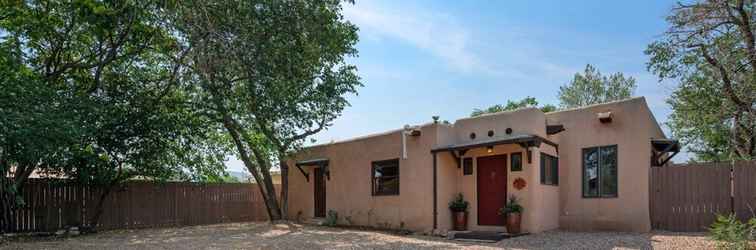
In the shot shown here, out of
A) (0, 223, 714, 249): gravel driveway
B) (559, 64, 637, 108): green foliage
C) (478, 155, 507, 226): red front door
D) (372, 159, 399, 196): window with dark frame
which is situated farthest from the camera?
(559, 64, 637, 108): green foliage

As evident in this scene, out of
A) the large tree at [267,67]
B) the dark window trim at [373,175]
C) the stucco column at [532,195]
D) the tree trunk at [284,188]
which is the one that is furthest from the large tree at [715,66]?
the tree trunk at [284,188]

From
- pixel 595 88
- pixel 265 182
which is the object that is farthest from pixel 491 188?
pixel 595 88

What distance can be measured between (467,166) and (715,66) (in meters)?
7.17

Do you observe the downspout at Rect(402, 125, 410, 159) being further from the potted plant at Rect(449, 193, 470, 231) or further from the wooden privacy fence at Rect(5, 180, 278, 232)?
the wooden privacy fence at Rect(5, 180, 278, 232)

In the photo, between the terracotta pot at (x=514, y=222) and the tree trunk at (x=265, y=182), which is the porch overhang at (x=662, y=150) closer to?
the terracotta pot at (x=514, y=222)

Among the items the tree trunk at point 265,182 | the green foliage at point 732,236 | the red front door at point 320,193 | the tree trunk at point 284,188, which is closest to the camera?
the green foliage at point 732,236

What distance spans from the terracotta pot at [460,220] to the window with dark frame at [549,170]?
6.54 feet

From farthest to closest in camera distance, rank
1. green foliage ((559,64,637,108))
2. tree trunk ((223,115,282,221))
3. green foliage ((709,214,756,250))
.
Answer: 1. green foliage ((559,64,637,108))
2. tree trunk ((223,115,282,221))
3. green foliage ((709,214,756,250))

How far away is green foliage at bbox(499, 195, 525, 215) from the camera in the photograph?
10.6m

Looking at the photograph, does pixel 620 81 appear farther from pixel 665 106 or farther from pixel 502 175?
pixel 502 175

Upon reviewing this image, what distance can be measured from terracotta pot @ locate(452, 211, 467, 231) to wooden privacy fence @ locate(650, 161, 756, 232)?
4.09 m

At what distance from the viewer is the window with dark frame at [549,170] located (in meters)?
11.2

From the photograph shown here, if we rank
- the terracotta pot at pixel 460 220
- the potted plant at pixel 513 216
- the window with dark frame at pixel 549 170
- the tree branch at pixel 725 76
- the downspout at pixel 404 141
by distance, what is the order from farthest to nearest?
1. the downspout at pixel 404 141
2. the tree branch at pixel 725 76
3. the terracotta pot at pixel 460 220
4. the window with dark frame at pixel 549 170
5. the potted plant at pixel 513 216

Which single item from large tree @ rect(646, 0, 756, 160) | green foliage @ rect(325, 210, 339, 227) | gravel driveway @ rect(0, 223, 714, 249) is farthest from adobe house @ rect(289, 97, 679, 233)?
large tree @ rect(646, 0, 756, 160)
